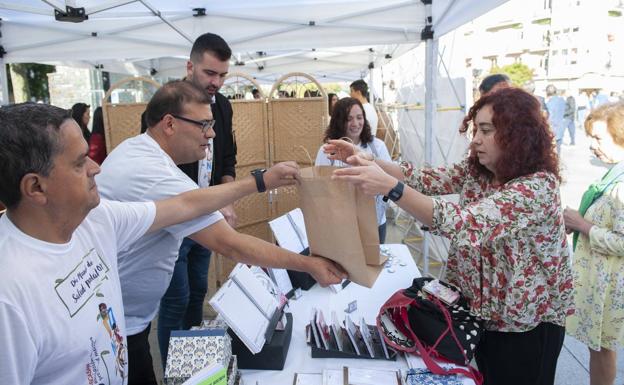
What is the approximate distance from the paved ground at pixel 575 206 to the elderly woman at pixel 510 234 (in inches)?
11.9

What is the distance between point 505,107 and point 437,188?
54 centimetres

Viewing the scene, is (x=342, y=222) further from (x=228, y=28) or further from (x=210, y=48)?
(x=228, y=28)

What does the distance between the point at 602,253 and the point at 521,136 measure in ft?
3.59

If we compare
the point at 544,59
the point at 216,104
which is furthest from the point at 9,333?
the point at 544,59

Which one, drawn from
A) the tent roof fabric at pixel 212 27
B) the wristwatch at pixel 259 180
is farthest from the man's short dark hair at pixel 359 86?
the wristwatch at pixel 259 180

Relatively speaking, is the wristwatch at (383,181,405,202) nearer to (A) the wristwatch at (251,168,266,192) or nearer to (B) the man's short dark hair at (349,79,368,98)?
(A) the wristwatch at (251,168,266,192)

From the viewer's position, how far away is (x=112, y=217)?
1274mm

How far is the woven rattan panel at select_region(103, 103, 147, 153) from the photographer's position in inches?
151

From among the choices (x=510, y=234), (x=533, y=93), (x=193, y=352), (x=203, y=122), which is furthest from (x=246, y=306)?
(x=533, y=93)

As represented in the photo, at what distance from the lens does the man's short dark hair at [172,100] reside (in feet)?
5.51

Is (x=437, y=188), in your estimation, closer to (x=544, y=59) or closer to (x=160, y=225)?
(x=160, y=225)

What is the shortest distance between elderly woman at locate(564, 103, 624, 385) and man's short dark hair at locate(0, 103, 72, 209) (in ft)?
7.53

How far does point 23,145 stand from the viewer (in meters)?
0.90

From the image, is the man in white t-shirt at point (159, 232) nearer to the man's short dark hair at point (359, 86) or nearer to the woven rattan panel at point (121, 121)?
the woven rattan panel at point (121, 121)
